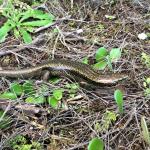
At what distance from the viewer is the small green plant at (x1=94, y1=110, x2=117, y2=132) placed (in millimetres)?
3471

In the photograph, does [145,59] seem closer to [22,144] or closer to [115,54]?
[115,54]

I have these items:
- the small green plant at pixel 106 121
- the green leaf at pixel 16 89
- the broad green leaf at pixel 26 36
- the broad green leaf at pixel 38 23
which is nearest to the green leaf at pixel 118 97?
the small green plant at pixel 106 121

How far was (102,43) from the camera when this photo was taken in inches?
174

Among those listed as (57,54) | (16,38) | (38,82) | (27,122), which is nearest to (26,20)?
(16,38)

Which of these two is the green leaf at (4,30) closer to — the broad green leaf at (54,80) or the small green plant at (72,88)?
the broad green leaf at (54,80)

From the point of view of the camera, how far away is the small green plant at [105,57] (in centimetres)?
412

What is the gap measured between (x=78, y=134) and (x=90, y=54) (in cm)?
107

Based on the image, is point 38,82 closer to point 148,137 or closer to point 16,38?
point 16,38

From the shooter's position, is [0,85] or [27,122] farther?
[0,85]

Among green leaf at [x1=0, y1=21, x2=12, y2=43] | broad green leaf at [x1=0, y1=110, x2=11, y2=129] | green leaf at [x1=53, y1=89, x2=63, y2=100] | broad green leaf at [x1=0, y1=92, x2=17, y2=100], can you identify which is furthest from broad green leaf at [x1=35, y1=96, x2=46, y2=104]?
green leaf at [x1=0, y1=21, x2=12, y2=43]

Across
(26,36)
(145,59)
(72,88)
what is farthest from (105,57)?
(26,36)

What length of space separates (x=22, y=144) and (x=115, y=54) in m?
1.36

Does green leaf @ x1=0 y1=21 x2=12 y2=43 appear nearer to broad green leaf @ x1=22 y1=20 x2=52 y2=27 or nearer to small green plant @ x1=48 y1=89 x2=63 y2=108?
broad green leaf @ x1=22 y1=20 x2=52 y2=27

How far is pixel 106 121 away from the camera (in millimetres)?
3521
